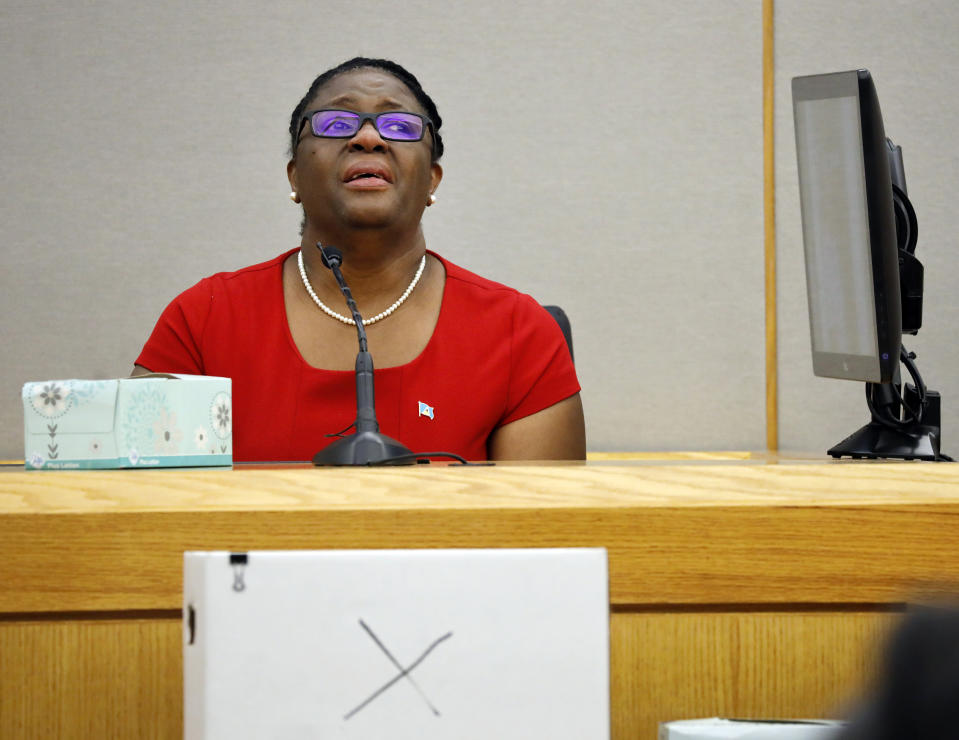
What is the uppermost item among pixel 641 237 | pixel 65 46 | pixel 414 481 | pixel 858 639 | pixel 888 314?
pixel 65 46

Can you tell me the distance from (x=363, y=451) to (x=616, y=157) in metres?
1.82

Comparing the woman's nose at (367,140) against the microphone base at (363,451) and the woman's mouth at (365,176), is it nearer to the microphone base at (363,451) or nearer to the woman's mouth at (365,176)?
the woman's mouth at (365,176)

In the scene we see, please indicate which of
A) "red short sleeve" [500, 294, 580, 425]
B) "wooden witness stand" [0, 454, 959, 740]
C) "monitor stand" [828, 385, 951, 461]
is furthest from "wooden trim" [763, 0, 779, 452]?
"wooden witness stand" [0, 454, 959, 740]

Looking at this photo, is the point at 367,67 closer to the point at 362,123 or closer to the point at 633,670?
the point at 362,123

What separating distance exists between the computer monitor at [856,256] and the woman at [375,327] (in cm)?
50

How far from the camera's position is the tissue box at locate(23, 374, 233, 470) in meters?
0.69

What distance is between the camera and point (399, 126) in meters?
1.49

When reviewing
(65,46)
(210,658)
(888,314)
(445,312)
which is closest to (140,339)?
(65,46)

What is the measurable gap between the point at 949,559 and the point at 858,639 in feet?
0.25

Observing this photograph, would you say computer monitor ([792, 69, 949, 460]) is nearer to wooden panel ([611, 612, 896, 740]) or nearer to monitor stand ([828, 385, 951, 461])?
monitor stand ([828, 385, 951, 461])

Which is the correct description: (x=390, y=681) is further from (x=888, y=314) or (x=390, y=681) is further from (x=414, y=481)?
(x=888, y=314)

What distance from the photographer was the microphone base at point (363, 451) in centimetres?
77

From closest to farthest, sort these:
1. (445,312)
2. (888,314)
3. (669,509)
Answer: (669,509) → (888,314) → (445,312)

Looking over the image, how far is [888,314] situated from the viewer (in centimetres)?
94
